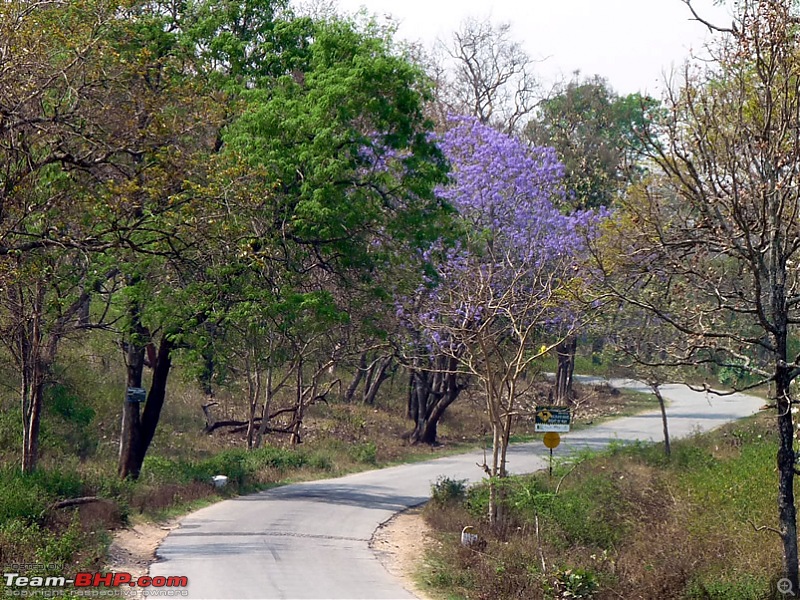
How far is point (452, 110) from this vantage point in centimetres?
4425

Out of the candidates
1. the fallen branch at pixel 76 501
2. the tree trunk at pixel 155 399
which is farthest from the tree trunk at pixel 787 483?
the tree trunk at pixel 155 399

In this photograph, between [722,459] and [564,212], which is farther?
[564,212]

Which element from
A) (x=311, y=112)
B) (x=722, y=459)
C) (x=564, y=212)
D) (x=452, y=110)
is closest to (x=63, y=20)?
(x=311, y=112)

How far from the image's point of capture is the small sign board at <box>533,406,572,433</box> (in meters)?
15.4

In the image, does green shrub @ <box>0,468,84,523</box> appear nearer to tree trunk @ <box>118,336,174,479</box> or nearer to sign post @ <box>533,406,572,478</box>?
tree trunk @ <box>118,336,174,479</box>

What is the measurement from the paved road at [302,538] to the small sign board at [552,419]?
145 centimetres

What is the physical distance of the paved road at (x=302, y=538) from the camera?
12938 mm

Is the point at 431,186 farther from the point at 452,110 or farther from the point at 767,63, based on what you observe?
the point at 452,110

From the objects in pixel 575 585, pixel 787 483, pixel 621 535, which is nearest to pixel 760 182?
pixel 787 483

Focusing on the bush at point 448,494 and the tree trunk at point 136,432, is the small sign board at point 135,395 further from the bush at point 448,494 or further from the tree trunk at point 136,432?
the bush at point 448,494

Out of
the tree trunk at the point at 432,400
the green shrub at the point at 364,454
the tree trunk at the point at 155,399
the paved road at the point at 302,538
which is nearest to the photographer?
the paved road at the point at 302,538

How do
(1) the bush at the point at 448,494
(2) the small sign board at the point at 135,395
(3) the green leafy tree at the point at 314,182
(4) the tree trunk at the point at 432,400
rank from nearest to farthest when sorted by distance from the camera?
(3) the green leafy tree at the point at 314,182
(1) the bush at the point at 448,494
(2) the small sign board at the point at 135,395
(4) the tree trunk at the point at 432,400

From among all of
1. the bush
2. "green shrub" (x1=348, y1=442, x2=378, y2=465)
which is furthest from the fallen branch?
"green shrub" (x1=348, y1=442, x2=378, y2=465)

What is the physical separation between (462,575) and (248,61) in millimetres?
14282
